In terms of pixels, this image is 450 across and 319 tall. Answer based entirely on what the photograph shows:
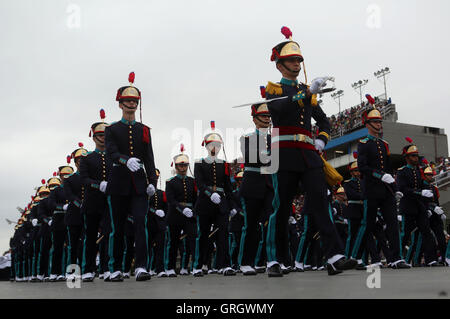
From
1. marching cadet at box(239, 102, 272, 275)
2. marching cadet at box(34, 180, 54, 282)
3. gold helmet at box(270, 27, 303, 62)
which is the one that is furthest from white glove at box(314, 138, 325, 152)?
marching cadet at box(34, 180, 54, 282)

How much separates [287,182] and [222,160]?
3.95m

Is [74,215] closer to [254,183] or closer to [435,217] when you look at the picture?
[254,183]

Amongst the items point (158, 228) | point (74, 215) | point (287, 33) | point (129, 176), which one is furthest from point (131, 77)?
point (158, 228)

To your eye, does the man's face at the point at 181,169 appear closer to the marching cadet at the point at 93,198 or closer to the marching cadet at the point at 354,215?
the marching cadet at the point at 93,198

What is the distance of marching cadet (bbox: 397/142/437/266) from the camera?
1052cm

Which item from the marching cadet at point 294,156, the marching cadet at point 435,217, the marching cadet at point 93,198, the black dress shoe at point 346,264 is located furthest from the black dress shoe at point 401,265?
the marching cadet at point 93,198

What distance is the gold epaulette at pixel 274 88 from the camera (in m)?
5.71

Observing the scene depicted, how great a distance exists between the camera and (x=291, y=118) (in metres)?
5.63

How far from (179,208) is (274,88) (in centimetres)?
486

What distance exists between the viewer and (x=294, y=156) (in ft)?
18.2

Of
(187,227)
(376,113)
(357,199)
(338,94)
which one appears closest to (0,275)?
(187,227)

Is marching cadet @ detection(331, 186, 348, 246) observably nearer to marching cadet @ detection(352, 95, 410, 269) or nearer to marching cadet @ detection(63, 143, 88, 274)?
marching cadet @ detection(352, 95, 410, 269)

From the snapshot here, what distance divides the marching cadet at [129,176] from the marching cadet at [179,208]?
3.04 metres

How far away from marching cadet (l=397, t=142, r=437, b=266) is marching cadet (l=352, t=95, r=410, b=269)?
2.35m
